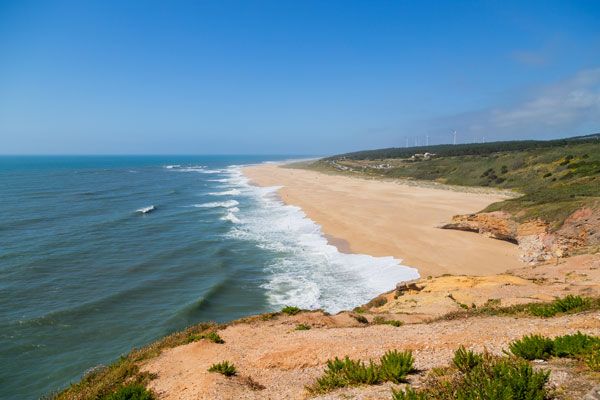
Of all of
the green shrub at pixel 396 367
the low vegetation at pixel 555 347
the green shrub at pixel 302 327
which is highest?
the low vegetation at pixel 555 347

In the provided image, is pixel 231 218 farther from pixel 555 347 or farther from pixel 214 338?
pixel 555 347

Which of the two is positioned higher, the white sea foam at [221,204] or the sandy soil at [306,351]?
the sandy soil at [306,351]

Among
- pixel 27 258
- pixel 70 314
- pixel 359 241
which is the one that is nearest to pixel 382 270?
pixel 359 241

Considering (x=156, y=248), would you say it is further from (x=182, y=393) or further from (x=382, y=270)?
(x=182, y=393)

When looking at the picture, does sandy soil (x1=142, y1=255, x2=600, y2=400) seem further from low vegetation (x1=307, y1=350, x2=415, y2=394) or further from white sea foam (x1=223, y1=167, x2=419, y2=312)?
white sea foam (x1=223, y1=167, x2=419, y2=312)

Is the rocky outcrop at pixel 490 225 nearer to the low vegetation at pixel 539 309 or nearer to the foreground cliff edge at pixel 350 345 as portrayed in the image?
the foreground cliff edge at pixel 350 345

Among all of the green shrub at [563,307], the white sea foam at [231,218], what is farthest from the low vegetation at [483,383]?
the white sea foam at [231,218]

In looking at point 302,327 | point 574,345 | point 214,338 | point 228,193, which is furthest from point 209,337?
point 228,193
